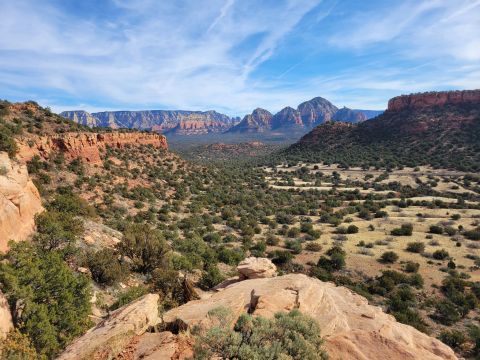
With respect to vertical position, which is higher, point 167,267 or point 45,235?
point 45,235

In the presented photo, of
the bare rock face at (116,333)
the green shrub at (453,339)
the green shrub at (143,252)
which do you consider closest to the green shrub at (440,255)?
the green shrub at (453,339)

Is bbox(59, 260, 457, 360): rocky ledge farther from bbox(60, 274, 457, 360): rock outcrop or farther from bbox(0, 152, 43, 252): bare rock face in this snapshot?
bbox(0, 152, 43, 252): bare rock face

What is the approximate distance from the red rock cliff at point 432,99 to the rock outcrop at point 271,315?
11491cm

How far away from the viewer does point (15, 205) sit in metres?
13.3

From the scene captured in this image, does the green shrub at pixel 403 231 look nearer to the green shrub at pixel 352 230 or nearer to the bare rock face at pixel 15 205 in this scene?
the green shrub at pixel 352 230

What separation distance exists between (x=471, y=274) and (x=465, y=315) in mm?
7016

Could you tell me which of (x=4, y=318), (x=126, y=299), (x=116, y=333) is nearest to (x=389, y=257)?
(x=126, y=299)

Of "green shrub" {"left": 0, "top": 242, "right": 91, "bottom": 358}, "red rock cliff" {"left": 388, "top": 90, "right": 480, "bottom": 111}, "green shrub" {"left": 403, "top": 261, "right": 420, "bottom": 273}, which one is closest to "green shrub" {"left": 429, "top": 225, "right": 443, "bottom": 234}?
"green shrub" {"left": 403, "top": 261, "right": 420, "bottom": 273}

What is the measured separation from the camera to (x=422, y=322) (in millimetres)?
16016

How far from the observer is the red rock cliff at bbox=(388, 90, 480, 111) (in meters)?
97.8

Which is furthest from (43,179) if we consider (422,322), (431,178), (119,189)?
(431,178)

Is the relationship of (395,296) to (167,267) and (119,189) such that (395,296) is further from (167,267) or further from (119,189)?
(119,189)

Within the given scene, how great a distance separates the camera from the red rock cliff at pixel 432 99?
97.8 m

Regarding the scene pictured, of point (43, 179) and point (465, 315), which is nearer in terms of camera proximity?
point (465, 315)
